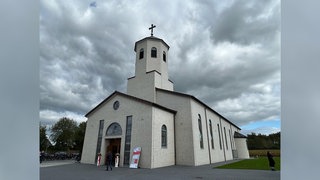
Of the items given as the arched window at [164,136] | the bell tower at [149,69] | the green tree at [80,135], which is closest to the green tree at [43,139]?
the green tree at [80,135]

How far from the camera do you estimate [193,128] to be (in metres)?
21.1

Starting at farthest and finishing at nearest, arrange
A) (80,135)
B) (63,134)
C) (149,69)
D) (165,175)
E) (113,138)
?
(80,135), (63,134), (149,69), (113,138), (165,175)

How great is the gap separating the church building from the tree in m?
30.5

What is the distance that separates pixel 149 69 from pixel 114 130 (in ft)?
27.6

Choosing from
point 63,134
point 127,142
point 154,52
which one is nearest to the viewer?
point 127,142

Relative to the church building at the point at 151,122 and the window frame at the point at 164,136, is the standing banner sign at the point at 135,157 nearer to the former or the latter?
the church building at the point at 151,122

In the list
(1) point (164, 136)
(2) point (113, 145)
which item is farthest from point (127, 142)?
(1) point (164, 136)

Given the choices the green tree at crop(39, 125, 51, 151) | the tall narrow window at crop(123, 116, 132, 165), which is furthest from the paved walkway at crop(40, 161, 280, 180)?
the green tree at crop(39, 125, 51, 151)

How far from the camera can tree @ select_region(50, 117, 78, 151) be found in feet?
166

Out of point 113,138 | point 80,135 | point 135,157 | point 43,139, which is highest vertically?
point 113,138

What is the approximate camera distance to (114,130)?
A: 21.4 m

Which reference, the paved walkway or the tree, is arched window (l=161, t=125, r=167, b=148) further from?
the tree

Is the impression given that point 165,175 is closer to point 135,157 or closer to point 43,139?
point 135,157

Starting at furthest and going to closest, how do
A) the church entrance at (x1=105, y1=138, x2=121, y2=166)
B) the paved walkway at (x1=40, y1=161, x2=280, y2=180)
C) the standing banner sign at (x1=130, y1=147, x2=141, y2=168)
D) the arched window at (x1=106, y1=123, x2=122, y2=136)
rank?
the church entrance at (x1=105, y1=138, x2=121, y2=166) < the arched window at (x1=106, y1=123, x2=122, y2=136) < the standing banner sign at (x1=130, y1=147, x2=141, y2=168) < the paved walkway at (x1=40, y1=161, x2=280, y2=180)
